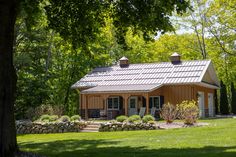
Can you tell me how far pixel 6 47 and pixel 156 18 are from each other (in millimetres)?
6305

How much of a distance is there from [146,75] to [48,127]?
44.5ft

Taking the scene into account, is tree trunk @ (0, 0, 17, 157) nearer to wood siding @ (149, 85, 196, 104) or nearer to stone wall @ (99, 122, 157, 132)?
stone wall @ (99, 122, 157, 132)

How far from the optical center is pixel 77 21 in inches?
650

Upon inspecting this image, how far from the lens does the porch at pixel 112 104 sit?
34.9 m

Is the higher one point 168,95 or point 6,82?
point 168,95

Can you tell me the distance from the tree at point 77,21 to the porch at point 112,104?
16.9 meters

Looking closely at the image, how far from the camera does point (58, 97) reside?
48500 millimetres

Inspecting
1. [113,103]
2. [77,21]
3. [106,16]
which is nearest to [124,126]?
[106,16]

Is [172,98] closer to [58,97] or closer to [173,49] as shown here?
[58,97]

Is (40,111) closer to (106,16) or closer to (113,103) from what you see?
(113,103)

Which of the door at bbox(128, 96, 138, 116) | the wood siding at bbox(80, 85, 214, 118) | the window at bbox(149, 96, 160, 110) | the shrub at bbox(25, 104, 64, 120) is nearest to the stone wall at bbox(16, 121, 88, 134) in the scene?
the shrub at bbox(25, 104, 64, 120)

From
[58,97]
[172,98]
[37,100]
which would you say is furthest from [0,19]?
[58,97]

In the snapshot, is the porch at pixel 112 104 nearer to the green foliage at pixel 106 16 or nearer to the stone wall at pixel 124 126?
the stone wall at pixel 124 126

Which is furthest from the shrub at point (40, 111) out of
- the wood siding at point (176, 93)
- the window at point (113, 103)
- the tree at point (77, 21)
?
the tree at point (77, 21)
